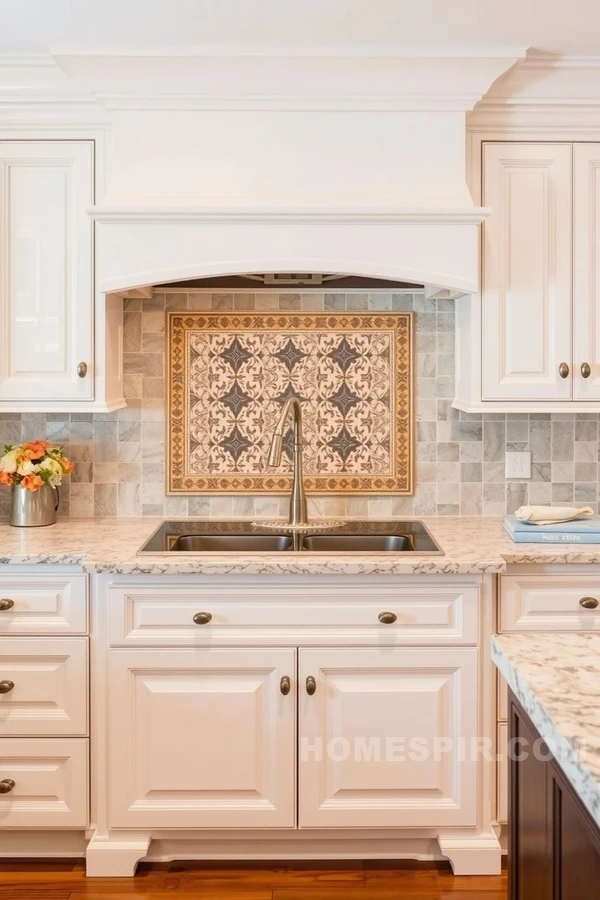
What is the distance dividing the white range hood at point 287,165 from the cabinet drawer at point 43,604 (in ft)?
2.86

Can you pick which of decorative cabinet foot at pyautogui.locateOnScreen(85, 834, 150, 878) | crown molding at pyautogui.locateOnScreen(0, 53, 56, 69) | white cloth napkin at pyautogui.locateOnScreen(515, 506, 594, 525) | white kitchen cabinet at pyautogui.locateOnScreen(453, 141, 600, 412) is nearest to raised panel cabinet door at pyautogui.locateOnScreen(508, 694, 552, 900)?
white cloth napkin at pyautogui.locateOnScreen(515, 506, 594, 525)

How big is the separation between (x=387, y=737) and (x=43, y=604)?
1030 mm

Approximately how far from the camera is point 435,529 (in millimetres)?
2912

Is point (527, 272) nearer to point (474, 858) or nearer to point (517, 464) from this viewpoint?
point (517, 464)

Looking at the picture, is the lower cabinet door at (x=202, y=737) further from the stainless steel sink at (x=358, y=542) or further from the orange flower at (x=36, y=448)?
the orange flower at (x=36, y=448)

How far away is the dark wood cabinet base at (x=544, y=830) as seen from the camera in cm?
117

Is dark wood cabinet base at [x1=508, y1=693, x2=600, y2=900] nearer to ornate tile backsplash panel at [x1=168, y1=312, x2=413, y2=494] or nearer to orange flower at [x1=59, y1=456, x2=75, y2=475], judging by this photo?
ornate tile backsplash panel at [x1=168, y1=312, x2=413, y2=494]

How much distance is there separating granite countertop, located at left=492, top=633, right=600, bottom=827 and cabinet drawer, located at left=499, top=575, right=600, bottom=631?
1014 millimetres

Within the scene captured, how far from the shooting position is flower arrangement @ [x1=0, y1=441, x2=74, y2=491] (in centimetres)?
285

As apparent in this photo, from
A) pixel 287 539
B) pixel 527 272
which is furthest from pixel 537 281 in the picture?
pixel 287 539

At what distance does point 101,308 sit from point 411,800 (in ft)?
5.63

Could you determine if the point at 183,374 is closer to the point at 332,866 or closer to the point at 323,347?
the point at 323,347

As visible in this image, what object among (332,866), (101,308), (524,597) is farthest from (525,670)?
(101,308)

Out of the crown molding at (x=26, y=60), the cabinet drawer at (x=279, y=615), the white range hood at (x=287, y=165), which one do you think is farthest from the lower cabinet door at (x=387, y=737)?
the crown molding at (x=26, y=60)
